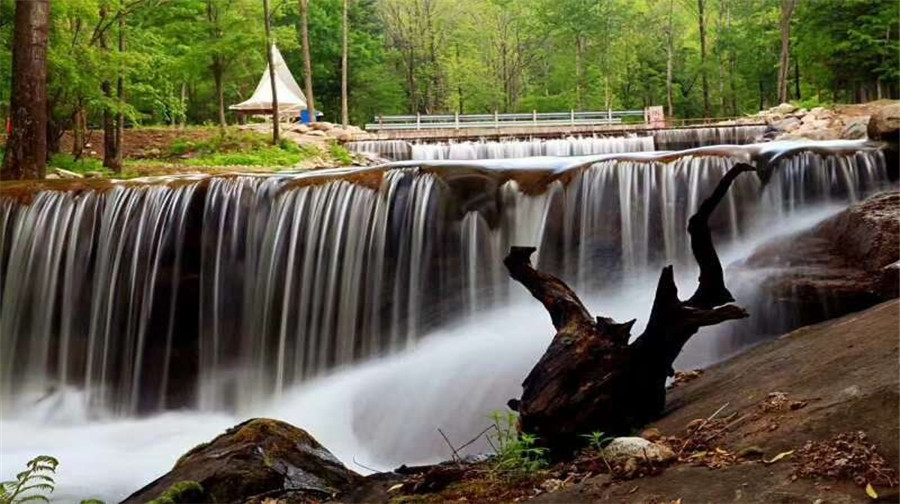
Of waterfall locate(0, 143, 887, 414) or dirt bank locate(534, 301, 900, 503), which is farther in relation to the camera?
waterfall locate(0, 143, 887, 414)

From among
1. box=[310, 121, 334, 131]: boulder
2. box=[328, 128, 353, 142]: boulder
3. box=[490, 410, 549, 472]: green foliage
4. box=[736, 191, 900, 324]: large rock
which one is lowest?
box=[490, 410, 549, 472]: green foliage

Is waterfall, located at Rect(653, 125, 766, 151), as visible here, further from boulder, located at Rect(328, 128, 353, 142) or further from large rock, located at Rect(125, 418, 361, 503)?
large rock, located at Rect(125, 418, 361, 503)

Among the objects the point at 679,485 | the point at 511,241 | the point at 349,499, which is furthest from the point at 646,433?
the point at 511,241

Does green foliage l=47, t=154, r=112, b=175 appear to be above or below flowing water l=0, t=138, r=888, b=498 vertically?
above

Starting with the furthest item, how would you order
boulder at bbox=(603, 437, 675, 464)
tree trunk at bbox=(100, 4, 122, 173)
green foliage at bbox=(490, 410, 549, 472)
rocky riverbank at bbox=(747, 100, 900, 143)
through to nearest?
1. tree trunk at bbox=(100, 4, 122, 173)
2. rocky riverbank at bbox=(747, 100, 900, 143)
3. green foliage at bbox=(490, 410, 549, 472)
4. boulder at bbox=(603, 437, 675, 464)

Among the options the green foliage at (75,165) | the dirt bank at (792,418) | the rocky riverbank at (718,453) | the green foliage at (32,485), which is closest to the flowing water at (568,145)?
the green foliage at (75,165)

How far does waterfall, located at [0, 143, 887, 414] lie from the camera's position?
8.43 meters

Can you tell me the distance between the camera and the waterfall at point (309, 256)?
8.43m

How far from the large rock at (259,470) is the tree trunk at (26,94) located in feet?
27.1

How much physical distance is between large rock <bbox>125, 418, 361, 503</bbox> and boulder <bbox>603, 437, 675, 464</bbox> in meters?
1.86

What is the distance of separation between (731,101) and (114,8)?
1377 inches

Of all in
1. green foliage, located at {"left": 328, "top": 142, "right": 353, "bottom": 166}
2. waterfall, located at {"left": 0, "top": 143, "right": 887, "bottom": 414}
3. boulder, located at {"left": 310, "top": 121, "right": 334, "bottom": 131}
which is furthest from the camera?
boulder, located at {"left": 310, "top": 121, "right": 334, "bottom": 131}

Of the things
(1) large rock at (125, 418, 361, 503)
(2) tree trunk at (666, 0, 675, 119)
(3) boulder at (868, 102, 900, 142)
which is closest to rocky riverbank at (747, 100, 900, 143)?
(3) boulder at (868, 102, 900, 142)

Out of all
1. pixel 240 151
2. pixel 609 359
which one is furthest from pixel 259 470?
pixel 240 151
